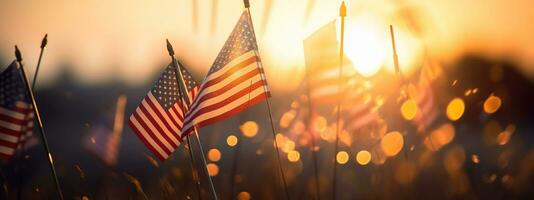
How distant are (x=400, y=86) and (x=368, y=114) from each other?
143cm

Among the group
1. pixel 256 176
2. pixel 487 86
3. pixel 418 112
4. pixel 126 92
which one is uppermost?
pixel 418 112

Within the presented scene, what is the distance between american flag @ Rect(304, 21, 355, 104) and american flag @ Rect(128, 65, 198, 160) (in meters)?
2.36

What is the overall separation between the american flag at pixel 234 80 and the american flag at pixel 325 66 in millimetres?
739

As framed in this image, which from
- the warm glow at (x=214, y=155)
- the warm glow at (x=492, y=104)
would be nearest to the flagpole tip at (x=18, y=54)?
the warm glow at (x=214, y=155)

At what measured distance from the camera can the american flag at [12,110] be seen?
529 inches

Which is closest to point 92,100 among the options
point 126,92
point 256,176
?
point 126,92

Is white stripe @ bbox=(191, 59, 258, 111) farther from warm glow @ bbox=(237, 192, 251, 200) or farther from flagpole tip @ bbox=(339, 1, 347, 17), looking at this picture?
warm glow @ bbox=(237, 192, 251, 200)

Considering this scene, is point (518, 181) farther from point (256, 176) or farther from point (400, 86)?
point (256, 176)

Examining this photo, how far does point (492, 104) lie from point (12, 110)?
144 feet

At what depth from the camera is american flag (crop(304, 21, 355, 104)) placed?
1168 cm

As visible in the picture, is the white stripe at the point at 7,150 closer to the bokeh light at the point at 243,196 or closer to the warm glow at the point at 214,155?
the bokeh light at the point at 243,196

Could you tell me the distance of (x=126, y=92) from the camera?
4099 inches

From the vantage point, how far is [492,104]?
5359 centimetres

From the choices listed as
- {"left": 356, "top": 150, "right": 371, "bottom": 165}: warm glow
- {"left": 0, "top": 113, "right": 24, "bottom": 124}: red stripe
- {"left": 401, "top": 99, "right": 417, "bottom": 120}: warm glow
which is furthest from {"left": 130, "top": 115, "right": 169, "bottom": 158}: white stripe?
{"left": 356, "top": 150, "right": 371, "bottom": 165}: warm glow
